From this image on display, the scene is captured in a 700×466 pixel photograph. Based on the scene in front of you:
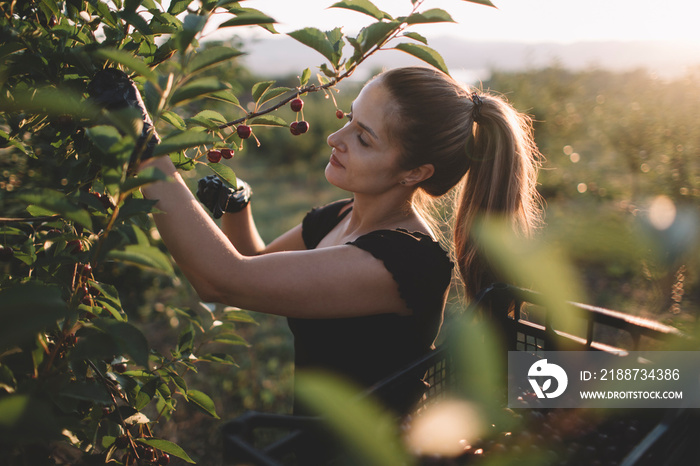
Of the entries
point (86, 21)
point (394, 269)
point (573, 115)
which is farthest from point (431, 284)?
point (573, 115)

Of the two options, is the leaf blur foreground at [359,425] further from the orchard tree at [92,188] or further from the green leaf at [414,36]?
the green leaf at [414,36]

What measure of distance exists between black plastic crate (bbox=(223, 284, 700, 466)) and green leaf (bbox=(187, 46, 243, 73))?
0.47m

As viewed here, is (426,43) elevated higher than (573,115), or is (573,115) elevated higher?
(426,43)

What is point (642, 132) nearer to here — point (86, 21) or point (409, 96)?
point (409, 96)

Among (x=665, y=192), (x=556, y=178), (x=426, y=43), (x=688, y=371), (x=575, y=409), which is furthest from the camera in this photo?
(x=556, y=178)

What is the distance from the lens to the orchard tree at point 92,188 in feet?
1.91

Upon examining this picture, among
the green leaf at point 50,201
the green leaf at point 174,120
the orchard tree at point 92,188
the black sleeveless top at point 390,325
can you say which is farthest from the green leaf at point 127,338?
the black sleeveless top at point 390,325

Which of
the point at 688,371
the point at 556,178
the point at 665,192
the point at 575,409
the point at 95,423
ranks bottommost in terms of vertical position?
the point at 556,178

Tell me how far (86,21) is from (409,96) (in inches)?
32.5

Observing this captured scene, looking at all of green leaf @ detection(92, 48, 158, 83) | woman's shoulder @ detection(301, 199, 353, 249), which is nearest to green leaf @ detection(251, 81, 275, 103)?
green leaf @ detection(92, 48, 158, 83)

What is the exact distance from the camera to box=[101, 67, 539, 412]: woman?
1.09m

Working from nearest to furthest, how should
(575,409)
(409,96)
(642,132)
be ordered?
(575,409) → (409,96) → (642,132)

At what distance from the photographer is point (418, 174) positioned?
149cm

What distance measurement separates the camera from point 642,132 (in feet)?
16.5
